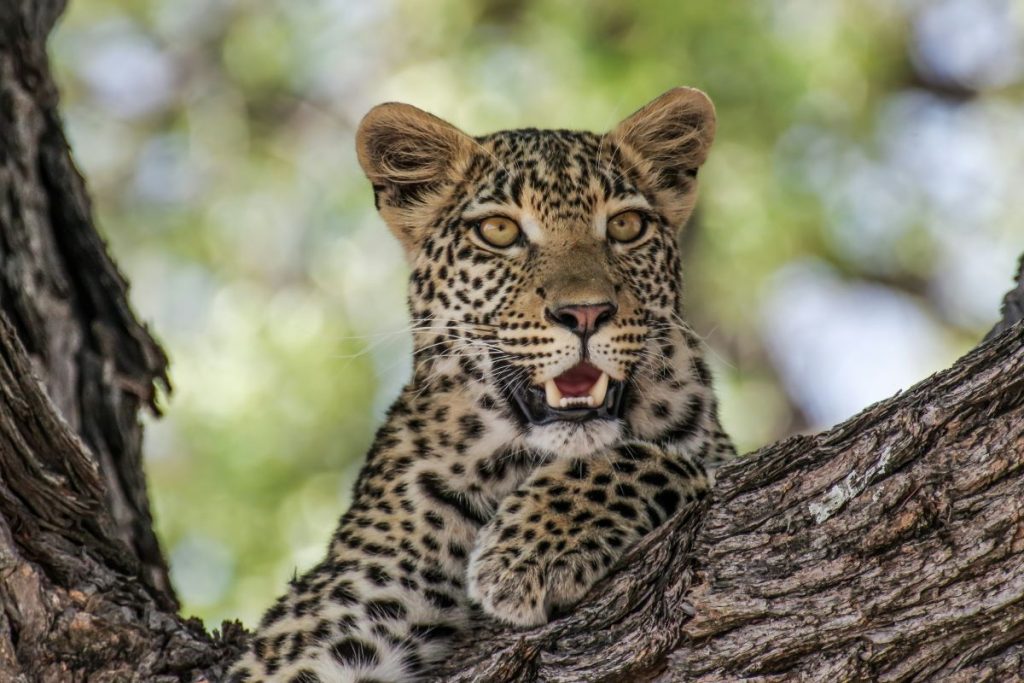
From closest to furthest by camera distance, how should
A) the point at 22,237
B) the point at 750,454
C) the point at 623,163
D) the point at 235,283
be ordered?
the point at 750,454, the point at 22,237, the point at 623,163, the point at 235,283

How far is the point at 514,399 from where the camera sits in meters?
5.45

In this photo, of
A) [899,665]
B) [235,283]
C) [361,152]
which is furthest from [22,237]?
[235,283]

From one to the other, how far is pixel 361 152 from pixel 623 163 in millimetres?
1094

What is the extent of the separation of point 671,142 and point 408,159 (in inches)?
43.7

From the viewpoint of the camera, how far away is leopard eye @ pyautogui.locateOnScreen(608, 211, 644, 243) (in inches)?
232

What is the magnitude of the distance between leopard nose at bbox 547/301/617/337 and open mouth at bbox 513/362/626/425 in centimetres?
12

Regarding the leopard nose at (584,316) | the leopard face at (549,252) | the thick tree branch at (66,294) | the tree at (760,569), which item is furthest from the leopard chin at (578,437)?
the thick tree branch at (66,294)

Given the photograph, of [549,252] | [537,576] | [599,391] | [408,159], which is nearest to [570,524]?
[537,576]

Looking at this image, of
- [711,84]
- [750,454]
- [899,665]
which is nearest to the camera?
[899,665]

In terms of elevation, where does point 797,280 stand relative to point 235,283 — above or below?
below

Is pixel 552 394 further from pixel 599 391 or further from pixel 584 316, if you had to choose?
pixel 584 316

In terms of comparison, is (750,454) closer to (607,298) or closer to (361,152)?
(607,298)

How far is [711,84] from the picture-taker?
10.4 m

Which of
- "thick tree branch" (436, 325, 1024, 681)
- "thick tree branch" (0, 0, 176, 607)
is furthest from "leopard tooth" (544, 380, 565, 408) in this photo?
"thick tree branch" (0, 0, 176, 607)
